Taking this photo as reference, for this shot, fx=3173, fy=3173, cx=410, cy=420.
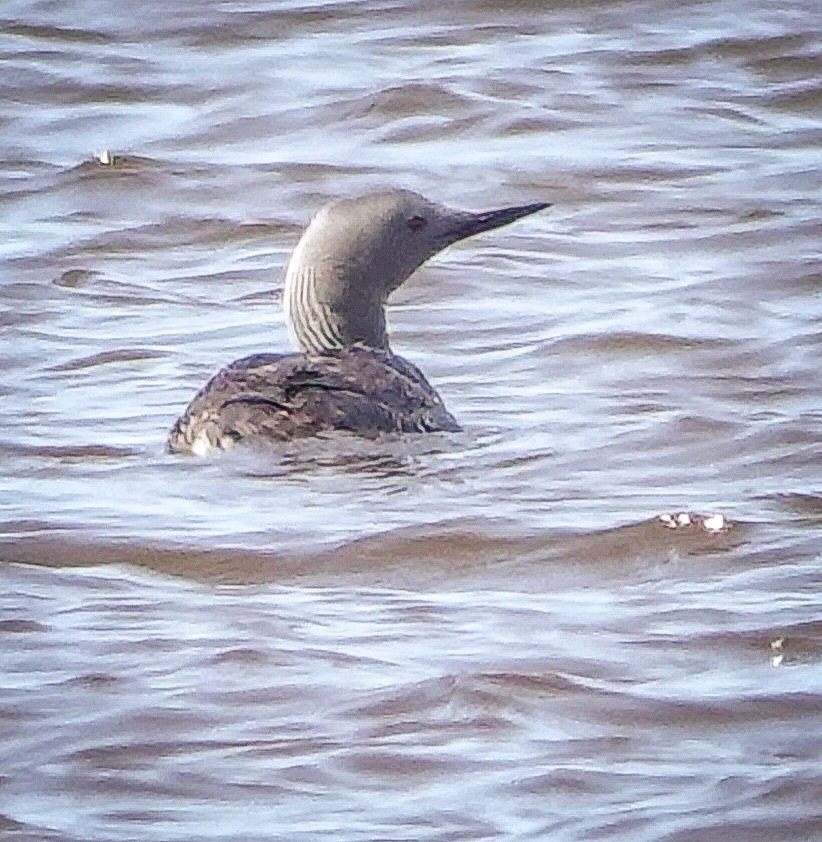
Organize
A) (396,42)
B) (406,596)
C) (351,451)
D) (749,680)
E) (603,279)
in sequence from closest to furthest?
1. (749,680)
2. (406,596)
3. (351,451)
4. (603,279)
5. (396,42)

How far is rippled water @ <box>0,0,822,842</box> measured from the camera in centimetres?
604

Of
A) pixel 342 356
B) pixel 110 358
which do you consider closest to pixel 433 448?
pixel 342 356

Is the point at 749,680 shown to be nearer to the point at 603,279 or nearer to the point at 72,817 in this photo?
the point at 72,817

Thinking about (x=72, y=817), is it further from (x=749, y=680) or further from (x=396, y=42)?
(x=396, y=42)

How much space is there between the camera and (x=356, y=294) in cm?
913

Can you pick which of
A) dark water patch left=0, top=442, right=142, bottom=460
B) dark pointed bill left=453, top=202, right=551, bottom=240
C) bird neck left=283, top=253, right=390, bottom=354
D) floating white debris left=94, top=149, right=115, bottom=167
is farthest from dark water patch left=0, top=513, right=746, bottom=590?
floating white debris left=94, top=149, right=115, bottom=167

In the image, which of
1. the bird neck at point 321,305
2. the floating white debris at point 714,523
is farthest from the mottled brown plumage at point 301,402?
the floating white debris at point 714,523

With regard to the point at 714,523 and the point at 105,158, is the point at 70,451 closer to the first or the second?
the point at 714,523

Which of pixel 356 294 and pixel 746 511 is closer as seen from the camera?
pixel 746 511

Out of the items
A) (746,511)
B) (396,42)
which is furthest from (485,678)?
(396,42)

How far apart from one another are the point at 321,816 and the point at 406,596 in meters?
1.53

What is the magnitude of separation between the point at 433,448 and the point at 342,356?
0.36m

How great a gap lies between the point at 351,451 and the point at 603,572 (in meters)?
1.16

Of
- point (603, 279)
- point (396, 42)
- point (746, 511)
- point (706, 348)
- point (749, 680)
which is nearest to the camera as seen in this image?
point (749, 680)
